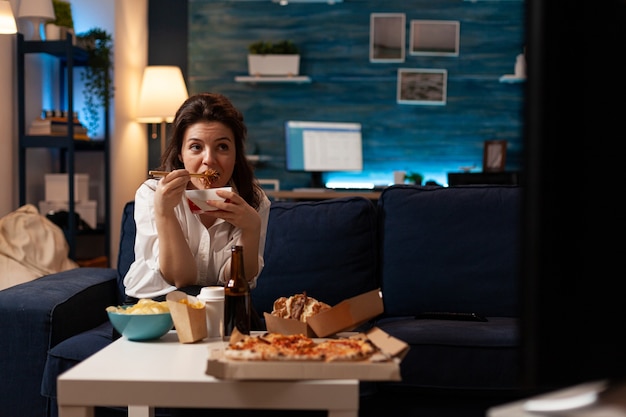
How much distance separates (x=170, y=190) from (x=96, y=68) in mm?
2900

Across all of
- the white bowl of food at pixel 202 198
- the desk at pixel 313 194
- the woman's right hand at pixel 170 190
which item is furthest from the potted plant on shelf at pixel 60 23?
A: the white bowl of food at pixel 202 198

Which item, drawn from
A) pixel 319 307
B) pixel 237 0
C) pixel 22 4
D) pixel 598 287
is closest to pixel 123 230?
pixel 319 307

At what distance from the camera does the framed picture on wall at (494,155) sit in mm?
5484

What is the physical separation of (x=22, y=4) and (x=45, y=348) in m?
2.37

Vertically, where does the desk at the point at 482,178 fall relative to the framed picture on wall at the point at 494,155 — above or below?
below

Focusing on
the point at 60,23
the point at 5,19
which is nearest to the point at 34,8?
the point at 60,23

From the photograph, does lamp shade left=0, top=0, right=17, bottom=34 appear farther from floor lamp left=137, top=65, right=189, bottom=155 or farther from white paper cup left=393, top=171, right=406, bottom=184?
white paper cup left=393, top=171, right=406, bottom=184

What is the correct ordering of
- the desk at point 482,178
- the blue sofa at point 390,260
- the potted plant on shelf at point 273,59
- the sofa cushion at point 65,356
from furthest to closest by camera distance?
the potted plant on shelf at point 273,59 → the desk at point 482,178 → the blue sofa at point 390,260 → the sofa cushion at point 65,356

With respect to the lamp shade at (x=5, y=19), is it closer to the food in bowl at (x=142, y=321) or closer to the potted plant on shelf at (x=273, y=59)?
the food in bowl at (x=142, y=321)

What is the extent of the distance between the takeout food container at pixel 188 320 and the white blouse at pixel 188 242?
422mm

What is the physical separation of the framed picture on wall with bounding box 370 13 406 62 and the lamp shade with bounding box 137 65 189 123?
1467mm

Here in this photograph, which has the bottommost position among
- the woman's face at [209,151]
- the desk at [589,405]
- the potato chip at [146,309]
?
the potato chip at [146,309]

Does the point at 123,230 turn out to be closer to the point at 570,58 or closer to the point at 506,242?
the point at 506,242

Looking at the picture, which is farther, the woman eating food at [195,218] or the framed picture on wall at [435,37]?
the framed picture on wall at [435,37]
